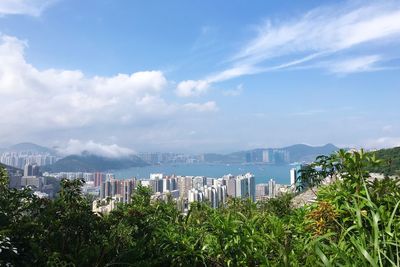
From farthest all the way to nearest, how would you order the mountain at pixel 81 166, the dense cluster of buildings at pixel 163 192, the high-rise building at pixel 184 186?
the mountain at pixel 81 166, the high-rise building at pixel 184 186, the dense cluster of buildings at pixel 163 192

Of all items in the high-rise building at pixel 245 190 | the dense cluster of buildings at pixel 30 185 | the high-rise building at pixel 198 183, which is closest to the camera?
the dense cluster of buildings at pixel 30 185

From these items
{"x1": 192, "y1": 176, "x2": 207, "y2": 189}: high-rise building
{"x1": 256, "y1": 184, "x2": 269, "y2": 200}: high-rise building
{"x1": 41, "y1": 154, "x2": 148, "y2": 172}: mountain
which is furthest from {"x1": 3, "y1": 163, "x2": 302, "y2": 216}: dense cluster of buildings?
{"x1": 41, "y1": 154, "x2": 148, "y2": 172}: mountain

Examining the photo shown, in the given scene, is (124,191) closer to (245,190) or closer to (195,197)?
(195,197)

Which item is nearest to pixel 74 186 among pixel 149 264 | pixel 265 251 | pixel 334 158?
pixel 149 264

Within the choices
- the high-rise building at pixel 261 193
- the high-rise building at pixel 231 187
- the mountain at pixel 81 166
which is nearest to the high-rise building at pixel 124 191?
the high-rise building at pixel 231 187

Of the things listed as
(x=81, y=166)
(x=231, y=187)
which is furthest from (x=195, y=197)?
(x=81, y=166)

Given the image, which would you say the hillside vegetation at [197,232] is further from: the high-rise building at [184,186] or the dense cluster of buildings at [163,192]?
the high-rise building at [184,186]

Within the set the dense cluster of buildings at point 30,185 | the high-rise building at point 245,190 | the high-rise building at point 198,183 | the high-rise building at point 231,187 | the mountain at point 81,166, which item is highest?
the dense cluster of buildings at point 30,185

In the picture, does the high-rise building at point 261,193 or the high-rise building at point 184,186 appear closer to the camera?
the high-rise building at point 184,186

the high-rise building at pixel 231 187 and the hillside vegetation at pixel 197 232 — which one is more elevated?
the hillside vegetation at pixel 197 232

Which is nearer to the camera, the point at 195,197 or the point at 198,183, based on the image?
the point at 195,197
